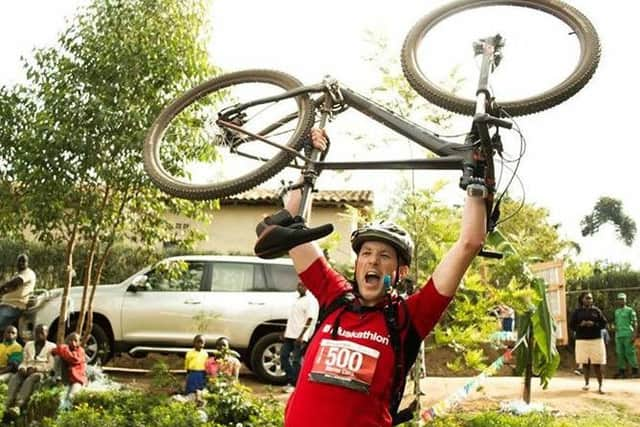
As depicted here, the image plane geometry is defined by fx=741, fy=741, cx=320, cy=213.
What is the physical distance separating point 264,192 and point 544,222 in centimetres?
1331

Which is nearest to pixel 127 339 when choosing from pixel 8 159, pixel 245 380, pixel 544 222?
pixel 245 380

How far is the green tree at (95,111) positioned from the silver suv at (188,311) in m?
0.76

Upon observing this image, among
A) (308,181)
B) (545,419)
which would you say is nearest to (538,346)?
(545,419)

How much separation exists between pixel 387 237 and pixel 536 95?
170cm

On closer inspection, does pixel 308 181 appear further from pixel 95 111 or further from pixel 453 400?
pixel 95 111

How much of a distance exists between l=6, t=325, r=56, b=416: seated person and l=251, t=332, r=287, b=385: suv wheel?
9.60ft

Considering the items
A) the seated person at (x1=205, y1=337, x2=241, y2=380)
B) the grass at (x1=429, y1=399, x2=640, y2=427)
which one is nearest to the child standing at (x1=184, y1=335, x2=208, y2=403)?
the seated person at (x1=205, y1=337, x2=241, y2=380)

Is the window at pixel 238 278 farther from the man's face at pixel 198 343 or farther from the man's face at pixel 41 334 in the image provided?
the man's face at pixel 41 334

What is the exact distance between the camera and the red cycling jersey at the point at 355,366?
2.73 metres

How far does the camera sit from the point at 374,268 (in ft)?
9.98

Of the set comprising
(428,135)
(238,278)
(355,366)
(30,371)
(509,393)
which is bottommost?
(30,371)

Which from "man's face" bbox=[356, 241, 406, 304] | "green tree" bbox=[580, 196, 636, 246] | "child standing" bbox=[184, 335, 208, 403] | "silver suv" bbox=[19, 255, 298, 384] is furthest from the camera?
"green tree" bbox=[580, 196, 636, 246]

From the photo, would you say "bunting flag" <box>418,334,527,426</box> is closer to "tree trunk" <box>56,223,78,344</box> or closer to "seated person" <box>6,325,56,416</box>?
"seated person" <box>6,325,56,416</box>

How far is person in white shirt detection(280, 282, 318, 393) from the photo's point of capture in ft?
33.0
